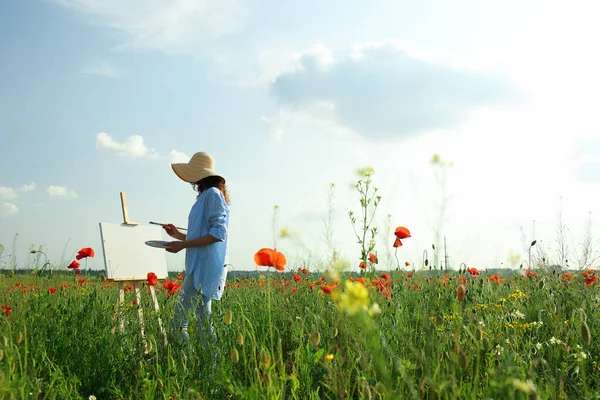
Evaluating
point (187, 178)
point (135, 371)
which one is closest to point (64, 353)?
point (135, 371)

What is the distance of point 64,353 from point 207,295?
38.1 inches

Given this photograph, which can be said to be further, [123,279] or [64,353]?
[123,279]

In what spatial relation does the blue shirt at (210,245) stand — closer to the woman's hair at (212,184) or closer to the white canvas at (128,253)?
the woman's hair at (212,184)

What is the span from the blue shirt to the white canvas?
150cm

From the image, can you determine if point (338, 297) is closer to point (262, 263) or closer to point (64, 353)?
point (262, 263)

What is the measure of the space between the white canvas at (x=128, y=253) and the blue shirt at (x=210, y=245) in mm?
1496

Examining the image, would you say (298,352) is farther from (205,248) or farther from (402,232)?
(402,232)

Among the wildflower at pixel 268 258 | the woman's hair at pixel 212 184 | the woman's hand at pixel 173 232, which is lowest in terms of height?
the wildflower at pixel 268 258

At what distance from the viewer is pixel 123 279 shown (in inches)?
196

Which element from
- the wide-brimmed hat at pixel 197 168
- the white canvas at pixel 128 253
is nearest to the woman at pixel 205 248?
the wide-brimmed hat at pixel 197 168

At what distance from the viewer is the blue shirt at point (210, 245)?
3.69 meters

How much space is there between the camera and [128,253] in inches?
207

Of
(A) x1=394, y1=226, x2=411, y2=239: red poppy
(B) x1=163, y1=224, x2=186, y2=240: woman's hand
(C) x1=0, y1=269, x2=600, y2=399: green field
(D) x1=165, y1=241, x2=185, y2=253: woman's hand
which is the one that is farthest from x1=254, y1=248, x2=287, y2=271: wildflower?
(B) x1=163, y1=224, x2=186, y2=240: woman's hand

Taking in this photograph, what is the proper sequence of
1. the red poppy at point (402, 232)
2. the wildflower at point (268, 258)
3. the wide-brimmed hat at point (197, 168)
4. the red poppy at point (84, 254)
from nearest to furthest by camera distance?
the wildflower at point (268, 258) < the red poppy at point (402, 232) < the wide-brimmed hat at point (197, 168) < the red poppy at point (84, 254)
